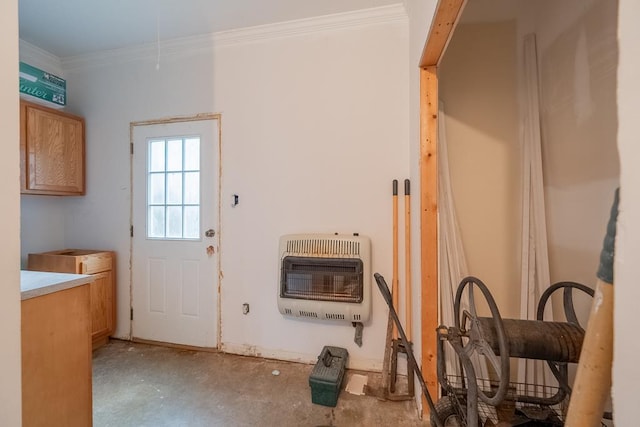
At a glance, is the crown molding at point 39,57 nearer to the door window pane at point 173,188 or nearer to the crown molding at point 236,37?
the crown molding at point 236,37

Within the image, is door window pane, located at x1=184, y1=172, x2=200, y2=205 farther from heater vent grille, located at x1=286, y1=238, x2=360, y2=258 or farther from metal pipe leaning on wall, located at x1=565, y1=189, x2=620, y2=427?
metal pipe leaning on wall, located at x1=565, y1=189, x2=620, y2=427

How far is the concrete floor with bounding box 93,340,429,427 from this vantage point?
1.65 m

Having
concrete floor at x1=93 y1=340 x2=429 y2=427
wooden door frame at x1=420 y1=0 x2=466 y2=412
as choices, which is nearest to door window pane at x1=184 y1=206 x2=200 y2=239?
concrete floor at x1=93 y1=340 x2=429 y2=427

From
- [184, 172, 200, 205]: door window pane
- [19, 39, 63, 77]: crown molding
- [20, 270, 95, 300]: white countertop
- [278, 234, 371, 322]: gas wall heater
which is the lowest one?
[278, 234, 371, 322]: gas wall heater

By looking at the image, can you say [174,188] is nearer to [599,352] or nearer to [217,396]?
[217,396]

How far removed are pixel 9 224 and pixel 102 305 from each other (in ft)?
7.48

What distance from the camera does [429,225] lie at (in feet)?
5.16

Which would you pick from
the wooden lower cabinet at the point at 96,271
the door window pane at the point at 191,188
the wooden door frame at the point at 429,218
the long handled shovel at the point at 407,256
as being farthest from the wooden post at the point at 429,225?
the wooden lower cabinet at the point at 96,271

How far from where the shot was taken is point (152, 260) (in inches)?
101

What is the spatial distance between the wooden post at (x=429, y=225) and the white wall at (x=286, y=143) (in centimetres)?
51

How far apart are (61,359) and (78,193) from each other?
82.6 inches

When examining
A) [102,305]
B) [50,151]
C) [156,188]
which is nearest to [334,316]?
[156,188]

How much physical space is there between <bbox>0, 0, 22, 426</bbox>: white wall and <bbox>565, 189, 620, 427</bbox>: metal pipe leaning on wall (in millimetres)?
1247

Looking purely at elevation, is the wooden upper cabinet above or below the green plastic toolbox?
above
